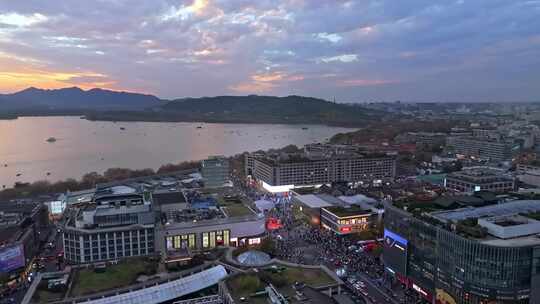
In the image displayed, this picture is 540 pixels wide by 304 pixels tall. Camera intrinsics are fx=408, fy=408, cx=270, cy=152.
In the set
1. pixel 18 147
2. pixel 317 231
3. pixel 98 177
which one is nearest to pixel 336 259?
pixel 317 231

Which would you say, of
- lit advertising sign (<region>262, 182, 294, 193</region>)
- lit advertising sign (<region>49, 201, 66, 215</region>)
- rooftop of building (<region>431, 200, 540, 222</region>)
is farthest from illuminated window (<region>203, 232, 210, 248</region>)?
lit advertising sign (<region>262, 182, 294, 193</region>)

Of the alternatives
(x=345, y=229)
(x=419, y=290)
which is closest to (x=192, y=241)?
(x=345, y=229)

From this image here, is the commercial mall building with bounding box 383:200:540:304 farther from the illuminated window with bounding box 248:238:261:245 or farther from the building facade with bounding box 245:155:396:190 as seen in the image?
the building facade with bounding box 245:155:396:190

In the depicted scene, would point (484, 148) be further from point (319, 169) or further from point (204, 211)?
point (204, 211)

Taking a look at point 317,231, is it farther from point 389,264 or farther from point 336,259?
point 389,264

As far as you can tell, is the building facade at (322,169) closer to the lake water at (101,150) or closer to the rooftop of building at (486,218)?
the rooftop of building at (486,218)
